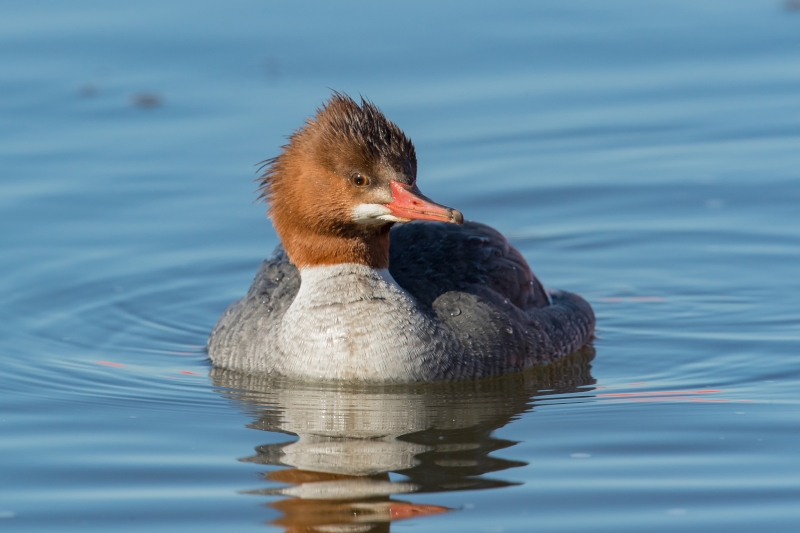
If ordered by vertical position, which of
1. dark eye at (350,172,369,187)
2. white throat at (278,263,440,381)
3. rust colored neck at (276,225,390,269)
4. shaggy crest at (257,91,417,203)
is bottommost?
white throat at (278,263,440,381)

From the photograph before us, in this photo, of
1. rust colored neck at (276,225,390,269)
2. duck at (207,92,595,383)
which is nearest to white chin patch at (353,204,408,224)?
duck at (207,92,595,383)

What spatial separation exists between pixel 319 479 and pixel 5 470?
1897 millimetres

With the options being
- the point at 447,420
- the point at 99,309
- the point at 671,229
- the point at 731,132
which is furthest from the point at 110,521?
the point at 731,132

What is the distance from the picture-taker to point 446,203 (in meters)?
13.5

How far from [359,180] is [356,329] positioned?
→ 1061 mm

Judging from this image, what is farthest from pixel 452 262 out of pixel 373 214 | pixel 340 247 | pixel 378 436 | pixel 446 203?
pixel 446 203

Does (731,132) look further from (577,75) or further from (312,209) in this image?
(312,209)

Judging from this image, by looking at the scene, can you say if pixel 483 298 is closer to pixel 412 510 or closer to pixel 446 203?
pixel 412 510

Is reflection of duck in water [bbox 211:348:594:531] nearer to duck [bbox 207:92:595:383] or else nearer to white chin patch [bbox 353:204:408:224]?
duck [bbox 207:92:595:383]

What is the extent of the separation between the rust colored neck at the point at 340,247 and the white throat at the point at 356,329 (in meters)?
0.06

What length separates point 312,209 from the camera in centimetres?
964

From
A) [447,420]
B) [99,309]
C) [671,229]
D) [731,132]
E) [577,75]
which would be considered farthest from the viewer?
[577,75]

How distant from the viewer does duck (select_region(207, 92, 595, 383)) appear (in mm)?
9414

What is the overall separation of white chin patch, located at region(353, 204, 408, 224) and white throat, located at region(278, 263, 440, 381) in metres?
0.47
